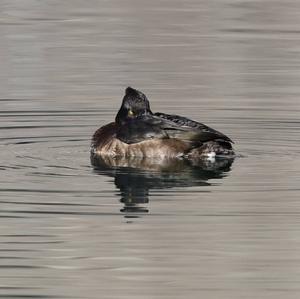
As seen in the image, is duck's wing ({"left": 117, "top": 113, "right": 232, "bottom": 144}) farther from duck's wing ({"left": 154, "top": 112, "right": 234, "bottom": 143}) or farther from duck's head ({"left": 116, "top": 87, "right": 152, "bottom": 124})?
duck's head ({"left": 116, "top": 87, "right": 152, "bottom": 124})

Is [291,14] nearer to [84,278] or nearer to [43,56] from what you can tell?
[43,56]

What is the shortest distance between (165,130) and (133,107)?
75 cm

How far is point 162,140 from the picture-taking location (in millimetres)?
14133

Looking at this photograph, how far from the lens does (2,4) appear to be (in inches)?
1146

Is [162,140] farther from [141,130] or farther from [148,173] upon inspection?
[148,173]

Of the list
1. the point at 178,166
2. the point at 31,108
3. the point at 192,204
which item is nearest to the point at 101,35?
the point at 31,108

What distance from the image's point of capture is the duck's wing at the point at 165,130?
45.6 ft

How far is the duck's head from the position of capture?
14.7 m

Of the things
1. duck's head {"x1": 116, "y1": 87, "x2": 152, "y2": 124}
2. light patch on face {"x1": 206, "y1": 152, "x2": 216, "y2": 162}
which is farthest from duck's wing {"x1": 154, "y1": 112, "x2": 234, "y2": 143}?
duck's head {"x1": 116, "y1": 87, "x2": 152, "y2": 124}

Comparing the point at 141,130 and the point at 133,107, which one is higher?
the point at 133,107

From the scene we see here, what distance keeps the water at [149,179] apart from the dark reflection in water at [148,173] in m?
0.02

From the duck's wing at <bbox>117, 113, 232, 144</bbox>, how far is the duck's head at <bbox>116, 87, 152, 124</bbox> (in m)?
0.23

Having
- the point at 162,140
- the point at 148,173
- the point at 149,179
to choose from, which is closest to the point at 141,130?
the point at 162,140

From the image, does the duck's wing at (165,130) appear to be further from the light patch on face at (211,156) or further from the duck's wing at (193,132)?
the light patch on face at (211,156)
